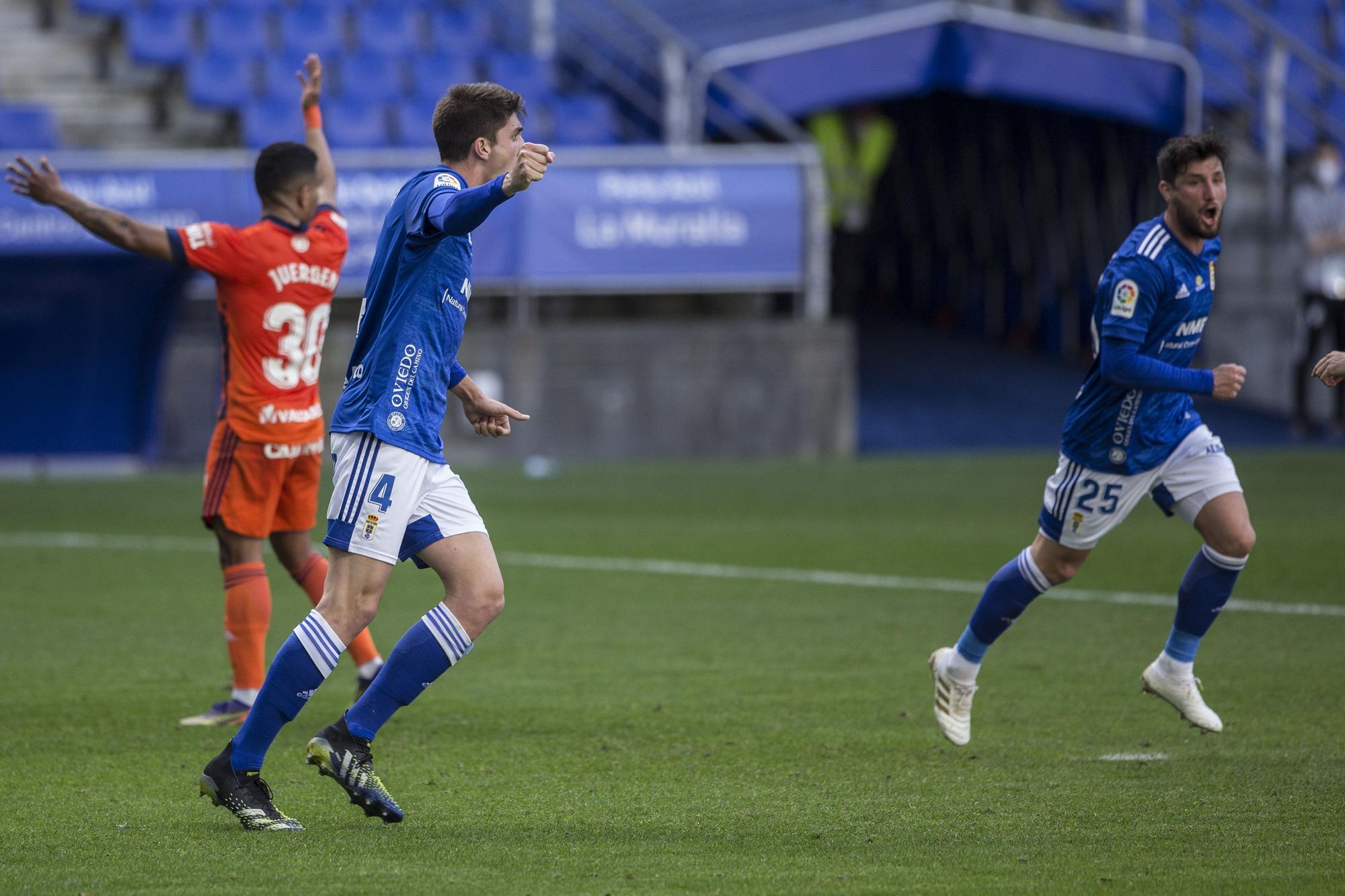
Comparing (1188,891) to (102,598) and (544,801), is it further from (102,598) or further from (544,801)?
(102,598)

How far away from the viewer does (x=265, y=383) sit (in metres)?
6.37

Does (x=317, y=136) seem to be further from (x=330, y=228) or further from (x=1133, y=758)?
(x=1133, y=758)

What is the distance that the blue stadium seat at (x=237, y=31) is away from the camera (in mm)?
21031

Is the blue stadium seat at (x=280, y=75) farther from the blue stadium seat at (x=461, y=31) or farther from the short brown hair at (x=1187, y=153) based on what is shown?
the short brown hair at (x=1187, y=153)

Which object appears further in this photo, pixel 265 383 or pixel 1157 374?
pixel 265 383

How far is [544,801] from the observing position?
4.79 m

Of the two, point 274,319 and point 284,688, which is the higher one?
point 274,319

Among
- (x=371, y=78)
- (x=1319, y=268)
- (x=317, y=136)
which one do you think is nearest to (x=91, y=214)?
(x=317, y=136)

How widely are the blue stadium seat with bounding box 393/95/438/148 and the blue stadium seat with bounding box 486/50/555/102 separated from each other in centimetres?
86

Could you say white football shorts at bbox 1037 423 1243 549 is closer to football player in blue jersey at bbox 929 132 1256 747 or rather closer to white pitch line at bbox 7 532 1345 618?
football player in blue jersey at bbox 929 132 1256 747

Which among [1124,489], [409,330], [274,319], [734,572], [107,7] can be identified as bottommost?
[734,572]

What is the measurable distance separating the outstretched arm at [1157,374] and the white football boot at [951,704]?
104 cm

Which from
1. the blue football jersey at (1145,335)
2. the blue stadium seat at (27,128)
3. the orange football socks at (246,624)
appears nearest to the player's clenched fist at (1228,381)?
the blue football jersey at (1145,335)

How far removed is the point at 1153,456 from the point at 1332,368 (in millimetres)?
630
